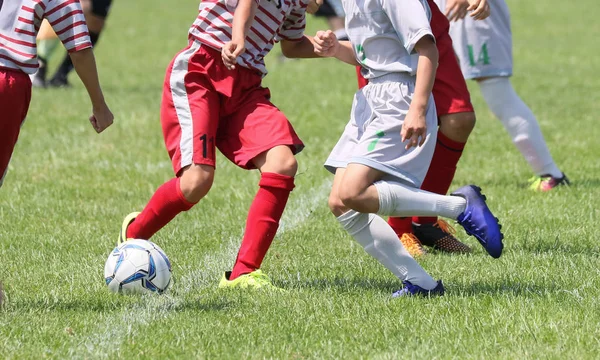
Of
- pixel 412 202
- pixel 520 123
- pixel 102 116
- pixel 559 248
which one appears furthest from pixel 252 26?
pixel 520 123

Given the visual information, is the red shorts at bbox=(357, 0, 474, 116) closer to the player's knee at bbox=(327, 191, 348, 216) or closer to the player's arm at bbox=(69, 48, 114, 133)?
the player's knee at bbox=(327, 191, 348, 216)

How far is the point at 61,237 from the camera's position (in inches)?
231

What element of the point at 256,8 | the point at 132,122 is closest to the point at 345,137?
the point at 256,8

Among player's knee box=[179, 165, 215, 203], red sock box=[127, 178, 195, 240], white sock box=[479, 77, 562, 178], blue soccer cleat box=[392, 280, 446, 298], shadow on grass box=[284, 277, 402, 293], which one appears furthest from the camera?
white sock box=[479, 77, 562, 178]

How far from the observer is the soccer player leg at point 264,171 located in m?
4.66

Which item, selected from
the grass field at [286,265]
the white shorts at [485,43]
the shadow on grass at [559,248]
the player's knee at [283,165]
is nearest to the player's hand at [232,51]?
the player's knee at [283,165]

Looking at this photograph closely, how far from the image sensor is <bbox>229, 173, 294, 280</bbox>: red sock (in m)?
4.67

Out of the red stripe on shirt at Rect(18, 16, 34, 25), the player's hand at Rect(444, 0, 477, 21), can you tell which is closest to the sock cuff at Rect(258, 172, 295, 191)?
the red stripe on shirt at Rect(18, 16, 34, 25)

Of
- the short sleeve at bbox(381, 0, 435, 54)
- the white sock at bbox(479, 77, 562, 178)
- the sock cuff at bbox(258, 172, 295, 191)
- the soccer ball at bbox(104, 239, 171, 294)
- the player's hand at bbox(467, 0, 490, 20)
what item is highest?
the short sleeve at bbox(381, 0, 435, 54)

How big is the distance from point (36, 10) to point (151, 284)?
1.26 metres

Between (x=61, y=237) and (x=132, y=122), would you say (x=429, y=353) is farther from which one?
(x=132, y=122)

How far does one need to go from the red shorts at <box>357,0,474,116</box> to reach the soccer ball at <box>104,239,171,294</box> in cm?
141

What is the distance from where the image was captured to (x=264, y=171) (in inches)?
184

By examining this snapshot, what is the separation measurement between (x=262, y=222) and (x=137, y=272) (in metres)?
0.59
